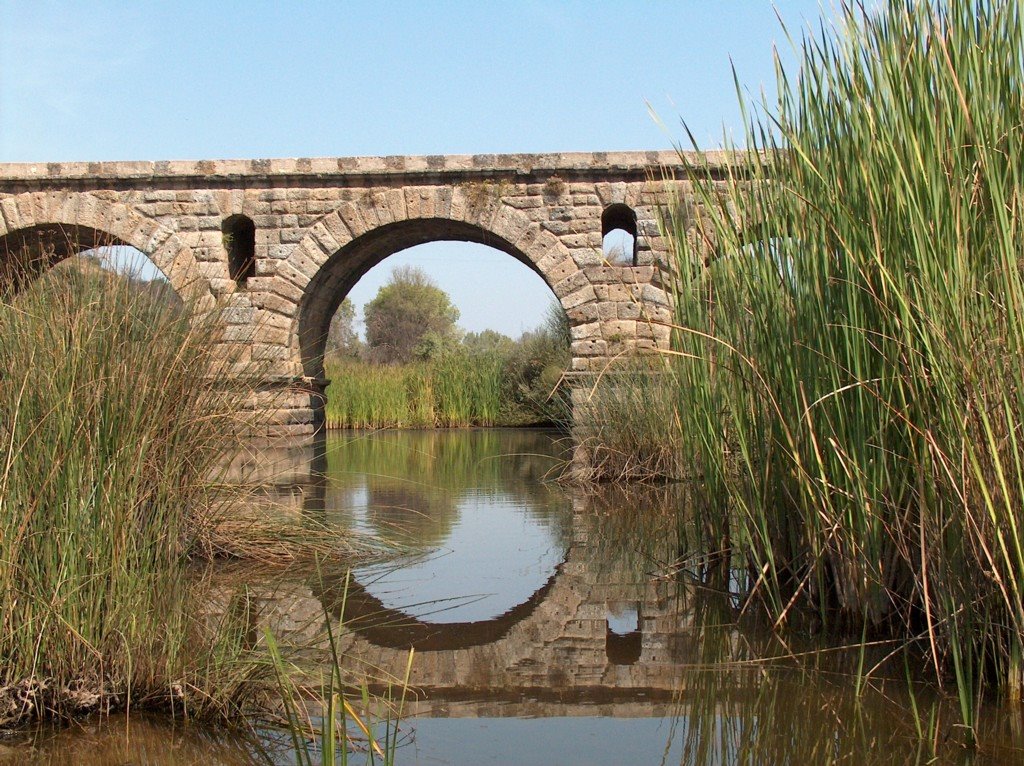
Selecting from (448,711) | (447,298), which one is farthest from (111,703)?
(447,298)

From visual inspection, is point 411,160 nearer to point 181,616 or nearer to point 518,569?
point 518,569

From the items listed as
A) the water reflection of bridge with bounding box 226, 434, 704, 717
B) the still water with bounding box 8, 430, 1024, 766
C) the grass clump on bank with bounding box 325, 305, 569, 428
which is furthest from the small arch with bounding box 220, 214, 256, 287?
the water reflection of bridge with bounding box 226, 434, 704, 717

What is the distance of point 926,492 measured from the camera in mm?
2895

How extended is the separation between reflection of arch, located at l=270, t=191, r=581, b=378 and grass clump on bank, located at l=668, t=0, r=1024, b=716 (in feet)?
20.2

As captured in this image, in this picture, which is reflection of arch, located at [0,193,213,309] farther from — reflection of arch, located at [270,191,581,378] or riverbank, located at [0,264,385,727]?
riverbank, located at [0,264,385,727]

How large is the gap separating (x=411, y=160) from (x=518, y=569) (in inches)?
242

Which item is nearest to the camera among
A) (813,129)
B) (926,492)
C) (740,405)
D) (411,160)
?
(926,492)

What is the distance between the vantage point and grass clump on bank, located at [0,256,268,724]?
2.59 metres

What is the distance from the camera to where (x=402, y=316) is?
1572 inches

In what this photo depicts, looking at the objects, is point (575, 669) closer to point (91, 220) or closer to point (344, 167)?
point (344, 167)

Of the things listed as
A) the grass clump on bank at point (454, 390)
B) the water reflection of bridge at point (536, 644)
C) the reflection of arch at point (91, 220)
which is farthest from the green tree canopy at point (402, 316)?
the water reflection of bridge at point (536, 644)

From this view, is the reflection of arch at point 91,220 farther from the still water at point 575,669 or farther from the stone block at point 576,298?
the still water at point 575,669

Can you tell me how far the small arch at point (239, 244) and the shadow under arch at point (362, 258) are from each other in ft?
2.33

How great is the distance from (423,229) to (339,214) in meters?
1.01
